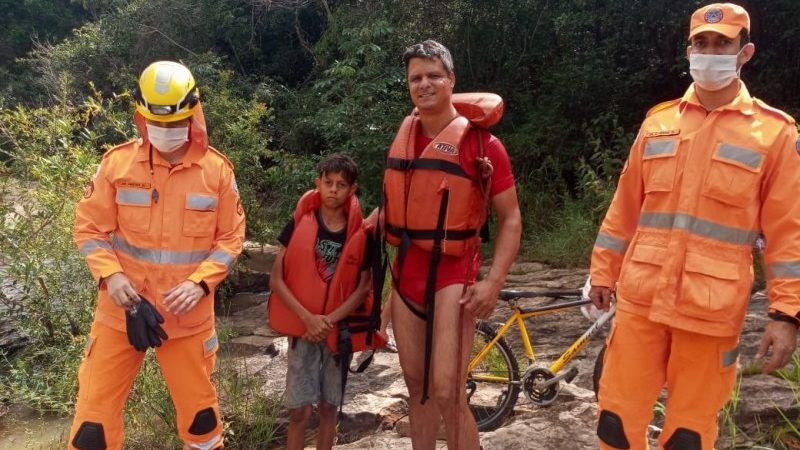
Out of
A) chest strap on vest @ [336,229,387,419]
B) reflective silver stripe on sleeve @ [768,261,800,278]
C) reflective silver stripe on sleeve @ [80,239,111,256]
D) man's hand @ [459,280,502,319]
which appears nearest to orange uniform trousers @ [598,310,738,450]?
reflective silver stripe on sleeve @ [768,261,800,278]

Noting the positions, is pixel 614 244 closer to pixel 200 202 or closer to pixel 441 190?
pixel 441 190

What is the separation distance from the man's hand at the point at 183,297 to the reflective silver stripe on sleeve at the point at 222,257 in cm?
17

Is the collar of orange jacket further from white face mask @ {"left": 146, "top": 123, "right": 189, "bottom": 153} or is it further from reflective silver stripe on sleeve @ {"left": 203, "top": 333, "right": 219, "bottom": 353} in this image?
reflective silver stripe on sleeve @ {"left": 203, "top": 333, "right": 219, "bottom": 353}

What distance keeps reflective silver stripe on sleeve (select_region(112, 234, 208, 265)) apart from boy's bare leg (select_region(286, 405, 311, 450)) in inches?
39.3

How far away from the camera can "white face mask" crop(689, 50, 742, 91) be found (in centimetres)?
271

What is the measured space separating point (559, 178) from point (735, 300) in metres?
8.53

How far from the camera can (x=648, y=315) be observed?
2.77 metres

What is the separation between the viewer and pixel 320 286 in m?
3.55

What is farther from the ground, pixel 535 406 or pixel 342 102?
pixel 342 102

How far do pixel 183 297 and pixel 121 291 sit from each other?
0.86 feet

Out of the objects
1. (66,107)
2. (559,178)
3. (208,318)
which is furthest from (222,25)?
(208,318)

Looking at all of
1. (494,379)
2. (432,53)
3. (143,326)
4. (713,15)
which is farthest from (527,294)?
(143,326)

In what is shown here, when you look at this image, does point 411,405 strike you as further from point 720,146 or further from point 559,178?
point 559,178

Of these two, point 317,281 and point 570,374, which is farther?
point 570,374
